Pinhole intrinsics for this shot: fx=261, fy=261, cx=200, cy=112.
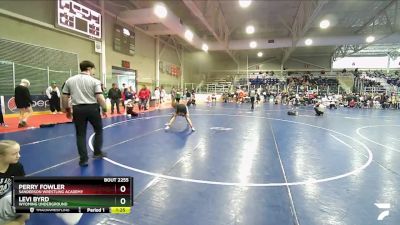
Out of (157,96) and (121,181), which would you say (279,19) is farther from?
(121,181)

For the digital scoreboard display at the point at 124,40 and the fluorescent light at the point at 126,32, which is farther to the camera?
the fluorescent light at the point at 126,32

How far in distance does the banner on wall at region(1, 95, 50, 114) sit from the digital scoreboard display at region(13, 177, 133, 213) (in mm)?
12354

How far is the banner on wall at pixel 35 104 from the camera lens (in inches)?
449

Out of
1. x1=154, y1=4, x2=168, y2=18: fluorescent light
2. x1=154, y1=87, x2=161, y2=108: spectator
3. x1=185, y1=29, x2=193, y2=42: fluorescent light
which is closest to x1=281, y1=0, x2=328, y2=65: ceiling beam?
x1=185, y1=29, x2=193, y2=42: fluorescent light

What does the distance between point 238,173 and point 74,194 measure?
319 centimetres

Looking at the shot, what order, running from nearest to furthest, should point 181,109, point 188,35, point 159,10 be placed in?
point 181,109 → point 159,10 → point 188,35

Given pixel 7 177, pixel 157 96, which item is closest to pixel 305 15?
pixel 157 96

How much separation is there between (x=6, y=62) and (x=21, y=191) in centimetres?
1242

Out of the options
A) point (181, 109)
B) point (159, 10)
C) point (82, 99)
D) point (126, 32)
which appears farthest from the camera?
point (126, 32)

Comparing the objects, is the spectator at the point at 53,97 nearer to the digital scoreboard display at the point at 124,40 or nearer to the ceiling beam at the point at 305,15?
the digital scoreboard display at the point at 124,40

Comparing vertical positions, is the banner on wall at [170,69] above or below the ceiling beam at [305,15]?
below

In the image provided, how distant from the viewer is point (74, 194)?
4.76ft

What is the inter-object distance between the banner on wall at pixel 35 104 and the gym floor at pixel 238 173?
511 cm

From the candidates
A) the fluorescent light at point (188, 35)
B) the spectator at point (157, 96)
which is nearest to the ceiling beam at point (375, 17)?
the fluorescent light at point (188, 35)
